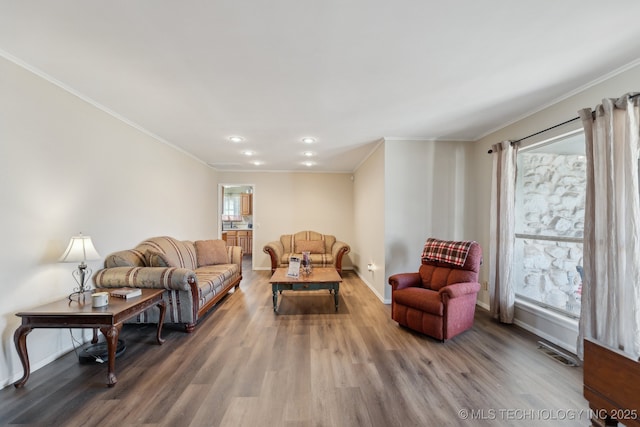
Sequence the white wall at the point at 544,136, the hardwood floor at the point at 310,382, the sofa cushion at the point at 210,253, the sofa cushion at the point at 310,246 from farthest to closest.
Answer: the sofa cushion at the point at 310,246, the sofa cushion at the point at 210,253, the white wall at the point at 544,136, the hardwood floor at the point at 310,382

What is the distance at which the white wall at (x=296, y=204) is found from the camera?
6430 mm

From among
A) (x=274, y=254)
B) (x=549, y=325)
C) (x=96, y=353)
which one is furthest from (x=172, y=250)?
(x=549, y=325)

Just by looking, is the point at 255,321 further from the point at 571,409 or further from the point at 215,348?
the point at 571,409

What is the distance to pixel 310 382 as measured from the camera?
6.63 ft

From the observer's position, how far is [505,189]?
10.3 feet

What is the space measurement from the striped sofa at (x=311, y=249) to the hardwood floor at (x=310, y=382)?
231cm

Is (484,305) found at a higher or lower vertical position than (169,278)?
lower

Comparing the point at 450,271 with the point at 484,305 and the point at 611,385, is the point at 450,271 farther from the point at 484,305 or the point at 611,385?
the point at 611,385

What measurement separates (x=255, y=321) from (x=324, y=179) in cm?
411

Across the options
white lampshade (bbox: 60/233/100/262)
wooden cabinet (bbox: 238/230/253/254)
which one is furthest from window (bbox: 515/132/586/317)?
wooden cabinet (bbox: 238/230/253/254)

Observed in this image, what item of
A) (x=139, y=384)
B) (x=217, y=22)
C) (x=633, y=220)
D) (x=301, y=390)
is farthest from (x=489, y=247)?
(x=139, y=384)

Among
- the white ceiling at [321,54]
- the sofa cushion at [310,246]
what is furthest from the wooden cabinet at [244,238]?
the white ceiling at [321,54]

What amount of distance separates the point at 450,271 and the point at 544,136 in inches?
72.2

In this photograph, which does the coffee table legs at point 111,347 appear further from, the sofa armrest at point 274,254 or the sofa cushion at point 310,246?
the sofa cushion at point 310,246
